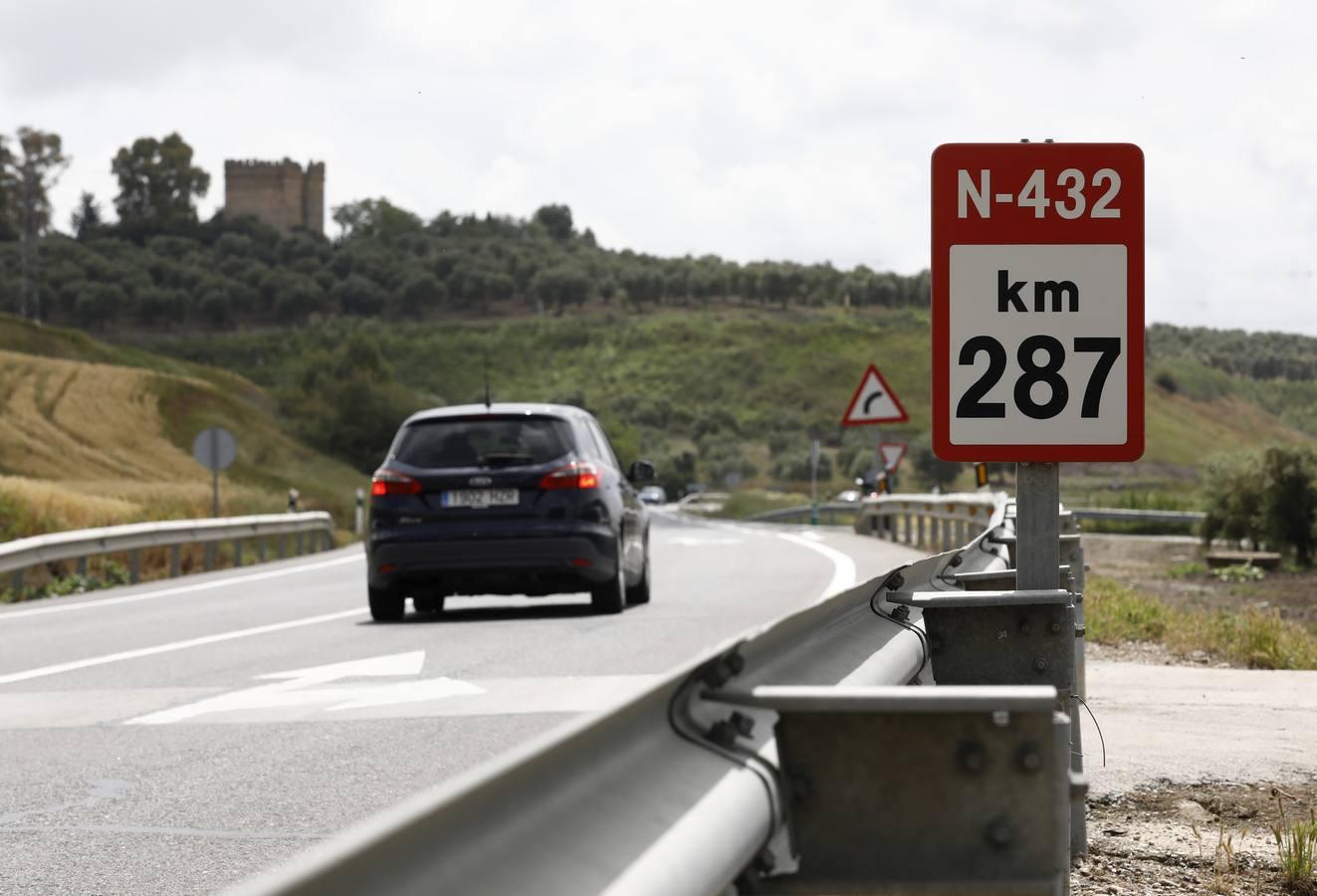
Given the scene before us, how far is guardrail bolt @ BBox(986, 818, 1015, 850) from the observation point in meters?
3.16

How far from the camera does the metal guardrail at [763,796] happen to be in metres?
2.17

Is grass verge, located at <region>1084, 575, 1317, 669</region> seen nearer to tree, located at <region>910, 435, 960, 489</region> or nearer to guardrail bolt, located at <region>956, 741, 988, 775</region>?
guardrail bolt, located at <region>956, 741, 988, 775</region>

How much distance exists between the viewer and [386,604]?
15766 mm

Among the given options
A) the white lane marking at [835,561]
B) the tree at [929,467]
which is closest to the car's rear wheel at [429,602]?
the white lane marking at [835,561]

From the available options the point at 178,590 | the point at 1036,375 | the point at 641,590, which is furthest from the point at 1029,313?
the point at 178,590

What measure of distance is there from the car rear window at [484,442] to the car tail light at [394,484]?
168 millimetres

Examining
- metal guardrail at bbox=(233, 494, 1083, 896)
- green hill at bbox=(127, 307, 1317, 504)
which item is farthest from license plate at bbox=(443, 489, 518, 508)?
green hill at bbox=(127, 307, 1317, 504)

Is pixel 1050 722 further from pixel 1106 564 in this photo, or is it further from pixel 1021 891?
pixel 1106 564

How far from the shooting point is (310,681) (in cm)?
1133

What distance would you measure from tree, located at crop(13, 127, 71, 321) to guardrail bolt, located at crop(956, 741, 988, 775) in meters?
145

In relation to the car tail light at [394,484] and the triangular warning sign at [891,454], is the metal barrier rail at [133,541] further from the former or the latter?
the triangular warning sign at [891,454]

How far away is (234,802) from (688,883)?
5.07m

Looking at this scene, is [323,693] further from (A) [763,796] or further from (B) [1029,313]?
(A) [763,796]

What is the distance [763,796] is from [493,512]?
40.9 feet
